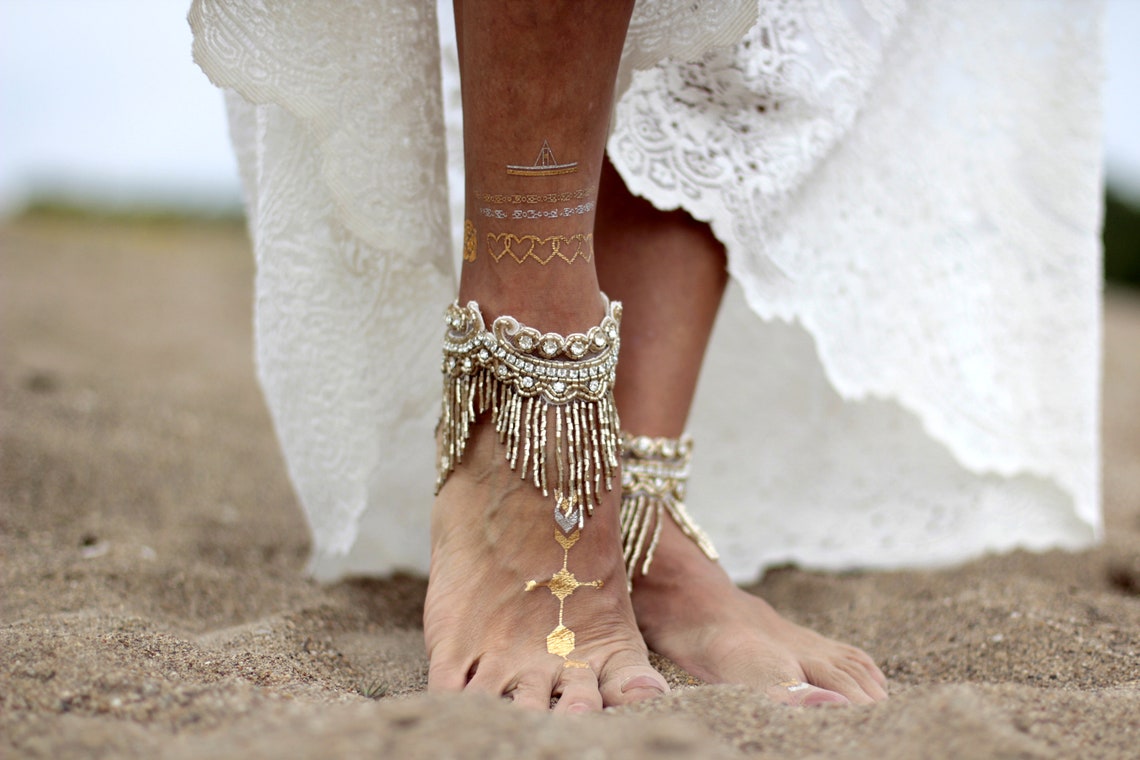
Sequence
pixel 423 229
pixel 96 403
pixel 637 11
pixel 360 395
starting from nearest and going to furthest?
pixel 637 11
pixel 423 229
pixel 360 395
pixel 96 403

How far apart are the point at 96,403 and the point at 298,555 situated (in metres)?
0.94

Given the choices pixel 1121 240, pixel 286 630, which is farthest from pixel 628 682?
pixel 1121 240

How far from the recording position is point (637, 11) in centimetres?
107

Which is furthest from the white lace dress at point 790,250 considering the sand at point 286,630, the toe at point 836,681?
the toe at point 836,681

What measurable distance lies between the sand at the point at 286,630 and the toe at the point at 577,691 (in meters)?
0.07

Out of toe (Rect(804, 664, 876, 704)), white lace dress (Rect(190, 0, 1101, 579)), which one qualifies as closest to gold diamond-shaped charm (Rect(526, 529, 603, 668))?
toe (Rect(804, 664, 876, 704))

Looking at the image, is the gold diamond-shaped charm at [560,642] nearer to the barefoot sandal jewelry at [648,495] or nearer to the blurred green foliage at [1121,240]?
the barefoot sandal jewelry at [648,495]

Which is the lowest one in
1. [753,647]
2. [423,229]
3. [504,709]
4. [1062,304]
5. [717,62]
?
[753,647]

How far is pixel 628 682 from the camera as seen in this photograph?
942mm

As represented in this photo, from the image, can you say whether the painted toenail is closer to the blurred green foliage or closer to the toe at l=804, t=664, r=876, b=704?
the toe at l=804, t=664, r=876, b=704

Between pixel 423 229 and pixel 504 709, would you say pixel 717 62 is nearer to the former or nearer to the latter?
pixel 423 229

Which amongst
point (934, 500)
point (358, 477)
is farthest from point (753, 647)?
point (934, 500)

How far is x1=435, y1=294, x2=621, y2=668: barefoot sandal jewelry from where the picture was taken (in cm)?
Answer: 101

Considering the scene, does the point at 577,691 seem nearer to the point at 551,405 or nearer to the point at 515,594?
the point at 515,594
